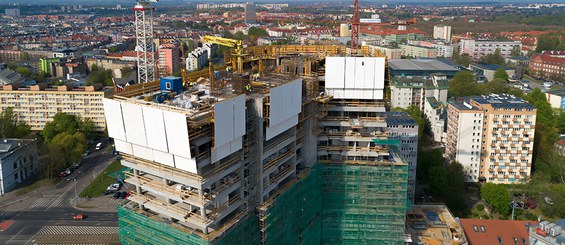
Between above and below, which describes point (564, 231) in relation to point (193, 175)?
below

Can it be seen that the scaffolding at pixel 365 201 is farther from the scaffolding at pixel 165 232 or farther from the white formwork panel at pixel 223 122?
the white formwork panel at pixel 223 122

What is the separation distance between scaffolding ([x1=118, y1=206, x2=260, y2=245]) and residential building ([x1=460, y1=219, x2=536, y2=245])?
12550mm

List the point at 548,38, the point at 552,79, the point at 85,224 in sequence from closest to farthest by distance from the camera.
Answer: the point at 85,224
the point at 552,79
the point at 548,38

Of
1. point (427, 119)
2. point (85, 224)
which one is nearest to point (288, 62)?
point (85, 224)

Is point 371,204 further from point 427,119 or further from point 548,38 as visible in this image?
point 548,38

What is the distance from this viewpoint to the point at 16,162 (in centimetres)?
3422

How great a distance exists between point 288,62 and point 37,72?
211 ft

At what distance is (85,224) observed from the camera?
28.4m

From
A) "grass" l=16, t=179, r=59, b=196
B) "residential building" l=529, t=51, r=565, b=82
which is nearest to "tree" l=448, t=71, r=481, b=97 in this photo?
"residential building" l=529, t=51, r=565, b=82

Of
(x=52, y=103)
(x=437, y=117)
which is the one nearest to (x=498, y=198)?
(x=437, y=117)

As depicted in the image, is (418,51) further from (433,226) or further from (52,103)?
(433,226)

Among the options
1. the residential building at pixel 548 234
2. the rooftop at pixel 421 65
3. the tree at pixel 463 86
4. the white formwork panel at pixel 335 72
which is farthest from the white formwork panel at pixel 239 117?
the rooftop at pixel 421 65

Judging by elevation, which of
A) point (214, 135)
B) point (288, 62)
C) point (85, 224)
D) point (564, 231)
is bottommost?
point (85, 224)

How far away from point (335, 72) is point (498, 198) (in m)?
17.3
